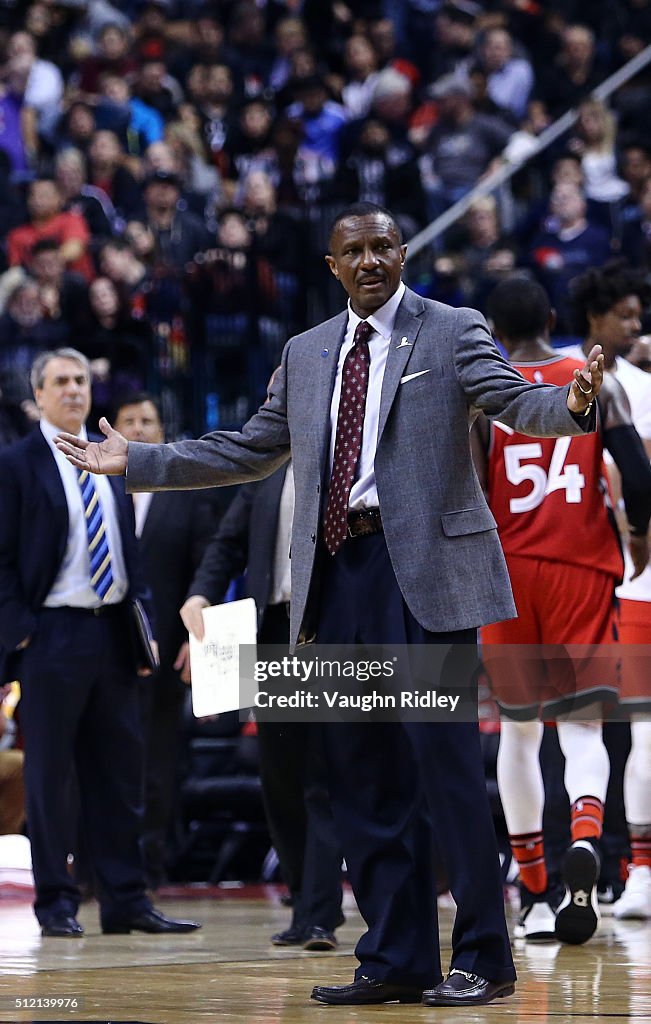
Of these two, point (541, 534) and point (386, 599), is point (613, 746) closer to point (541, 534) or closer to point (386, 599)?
point (541, 534)

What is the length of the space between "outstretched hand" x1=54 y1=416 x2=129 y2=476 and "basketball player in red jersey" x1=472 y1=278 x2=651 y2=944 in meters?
1.84

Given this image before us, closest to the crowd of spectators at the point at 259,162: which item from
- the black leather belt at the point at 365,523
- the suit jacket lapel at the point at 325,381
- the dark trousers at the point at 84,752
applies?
the dark trousers at the point at 84,752

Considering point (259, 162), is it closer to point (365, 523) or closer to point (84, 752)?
point (84, 752)

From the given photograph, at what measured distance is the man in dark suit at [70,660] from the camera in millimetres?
5953

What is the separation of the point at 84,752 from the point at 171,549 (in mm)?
1708

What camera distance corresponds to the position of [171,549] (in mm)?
7652

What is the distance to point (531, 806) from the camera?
5.43m

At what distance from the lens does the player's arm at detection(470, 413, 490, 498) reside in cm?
544

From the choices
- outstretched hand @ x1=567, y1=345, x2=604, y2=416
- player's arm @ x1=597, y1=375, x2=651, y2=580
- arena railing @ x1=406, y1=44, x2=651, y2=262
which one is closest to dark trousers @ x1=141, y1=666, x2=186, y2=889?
player's arm @ x1=597, y1=375, x2=651, y2=580

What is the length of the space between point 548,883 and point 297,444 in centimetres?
264

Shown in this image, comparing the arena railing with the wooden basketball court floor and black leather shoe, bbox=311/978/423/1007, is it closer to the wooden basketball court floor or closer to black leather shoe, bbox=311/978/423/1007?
the wooden basketball court floor

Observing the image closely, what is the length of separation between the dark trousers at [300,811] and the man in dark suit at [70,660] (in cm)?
47

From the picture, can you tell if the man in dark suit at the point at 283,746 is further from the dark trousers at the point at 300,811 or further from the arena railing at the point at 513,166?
the arena railing at the point at 513,166

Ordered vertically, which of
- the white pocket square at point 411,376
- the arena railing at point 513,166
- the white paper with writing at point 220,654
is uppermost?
the arena railing at point 513,166
